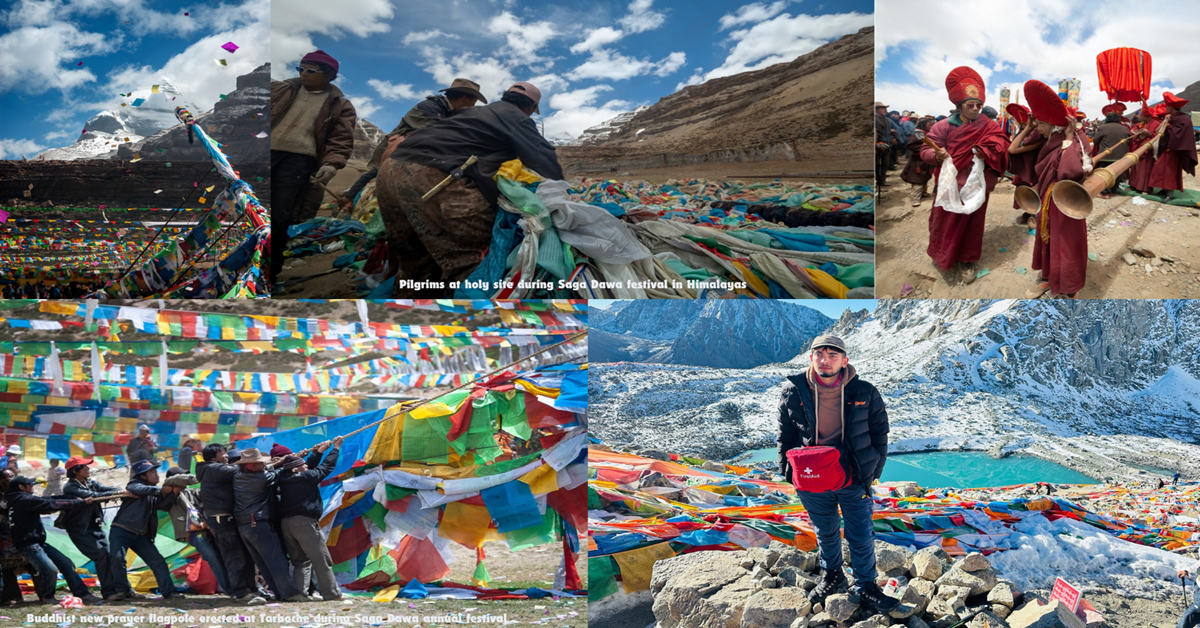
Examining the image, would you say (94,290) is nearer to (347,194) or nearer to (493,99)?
(347,194)

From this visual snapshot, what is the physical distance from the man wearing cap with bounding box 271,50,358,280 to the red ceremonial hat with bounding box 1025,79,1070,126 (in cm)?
417

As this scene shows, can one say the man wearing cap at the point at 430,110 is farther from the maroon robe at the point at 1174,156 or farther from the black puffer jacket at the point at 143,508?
the maroon robe at the point at 1174,156

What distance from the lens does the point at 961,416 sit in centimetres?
369

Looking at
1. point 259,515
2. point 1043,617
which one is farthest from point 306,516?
point 1043,617

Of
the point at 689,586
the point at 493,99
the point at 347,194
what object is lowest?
the point at 689,586

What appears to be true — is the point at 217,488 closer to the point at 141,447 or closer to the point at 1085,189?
the point at 141,447

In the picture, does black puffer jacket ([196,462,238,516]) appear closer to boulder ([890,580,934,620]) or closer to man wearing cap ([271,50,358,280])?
man wearing cap ([271,50,358,280])

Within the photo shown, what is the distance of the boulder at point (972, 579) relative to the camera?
3.14 meters

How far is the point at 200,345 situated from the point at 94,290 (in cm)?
143

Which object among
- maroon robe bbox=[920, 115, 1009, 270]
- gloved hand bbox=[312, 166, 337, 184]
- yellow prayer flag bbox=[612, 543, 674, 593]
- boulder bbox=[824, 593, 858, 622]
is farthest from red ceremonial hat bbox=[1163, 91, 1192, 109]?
gloved hand bbox=[312, 166, 337, 184]

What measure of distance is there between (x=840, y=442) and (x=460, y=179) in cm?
272

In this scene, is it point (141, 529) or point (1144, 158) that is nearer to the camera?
point (141, 529)

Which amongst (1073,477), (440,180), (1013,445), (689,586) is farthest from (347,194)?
(1073,477)

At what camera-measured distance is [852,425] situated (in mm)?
3240
